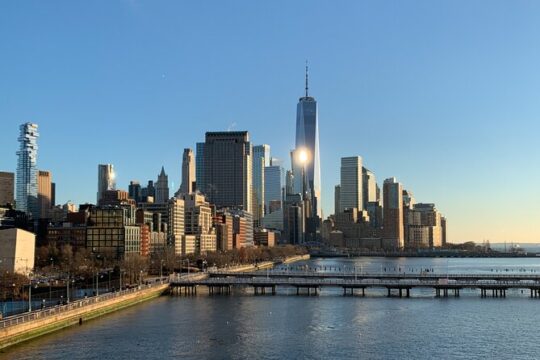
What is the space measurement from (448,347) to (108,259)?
120 metres

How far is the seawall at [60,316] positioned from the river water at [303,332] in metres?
1.40

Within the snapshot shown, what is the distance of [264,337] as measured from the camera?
78.9 metres

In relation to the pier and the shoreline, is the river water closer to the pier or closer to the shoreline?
the shoreline

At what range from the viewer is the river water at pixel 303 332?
70.2 metres

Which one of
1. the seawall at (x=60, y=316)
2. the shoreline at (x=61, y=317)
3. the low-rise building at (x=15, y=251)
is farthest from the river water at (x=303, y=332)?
the low-rise building at (x=15, y=251)

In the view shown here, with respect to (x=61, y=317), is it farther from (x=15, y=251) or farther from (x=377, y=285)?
(x=15, y=251)

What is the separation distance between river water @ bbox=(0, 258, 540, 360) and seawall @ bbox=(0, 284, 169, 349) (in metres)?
1.40

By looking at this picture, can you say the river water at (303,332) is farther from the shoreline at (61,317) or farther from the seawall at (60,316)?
the seawall at (60,316)

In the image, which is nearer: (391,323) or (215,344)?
(215,344)

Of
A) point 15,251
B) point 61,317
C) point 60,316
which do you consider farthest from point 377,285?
point 15,251

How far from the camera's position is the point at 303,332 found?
82125 millimetres

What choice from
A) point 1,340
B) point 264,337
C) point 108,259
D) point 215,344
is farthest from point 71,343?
point 108,259

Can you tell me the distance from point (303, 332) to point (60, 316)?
1146 inches

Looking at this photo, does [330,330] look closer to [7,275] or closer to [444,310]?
[444,310]
